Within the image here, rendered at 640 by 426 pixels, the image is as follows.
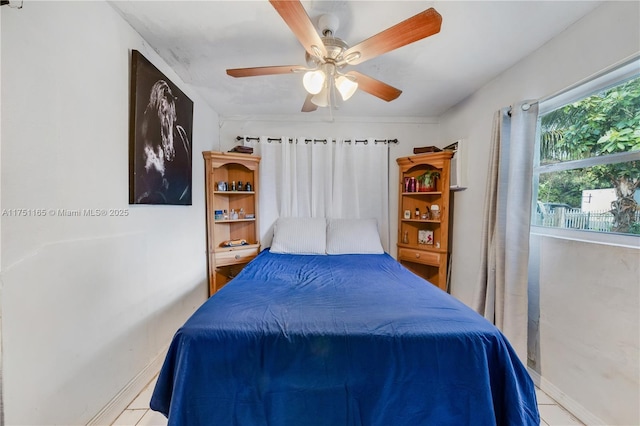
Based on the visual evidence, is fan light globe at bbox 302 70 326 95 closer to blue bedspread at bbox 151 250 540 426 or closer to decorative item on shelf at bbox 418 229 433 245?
blue bedspread at bbox 151 250 540 426

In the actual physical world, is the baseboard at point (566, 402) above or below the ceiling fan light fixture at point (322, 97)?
below

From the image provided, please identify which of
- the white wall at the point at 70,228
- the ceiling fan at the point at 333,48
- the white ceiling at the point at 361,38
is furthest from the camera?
the white ceiling at the point at 361,38

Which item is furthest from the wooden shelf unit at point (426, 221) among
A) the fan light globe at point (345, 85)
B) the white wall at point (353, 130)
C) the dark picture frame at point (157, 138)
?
the dark picture frame at point (157, 138)

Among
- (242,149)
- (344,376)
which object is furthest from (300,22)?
(242,149)

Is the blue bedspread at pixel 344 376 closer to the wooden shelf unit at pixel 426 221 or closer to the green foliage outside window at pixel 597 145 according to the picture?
the green foliage outside window at pixel 597 145

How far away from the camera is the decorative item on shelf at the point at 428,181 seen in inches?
101

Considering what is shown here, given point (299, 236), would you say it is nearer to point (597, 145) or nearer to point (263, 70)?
point (263, 70)

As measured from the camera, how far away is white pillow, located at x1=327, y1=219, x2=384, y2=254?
96.6 inches

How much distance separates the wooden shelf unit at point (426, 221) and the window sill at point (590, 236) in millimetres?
832

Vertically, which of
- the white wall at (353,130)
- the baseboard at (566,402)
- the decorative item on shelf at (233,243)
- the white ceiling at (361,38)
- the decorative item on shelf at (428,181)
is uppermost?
the white ceiling at (361,38)

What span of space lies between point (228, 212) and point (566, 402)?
3.15m

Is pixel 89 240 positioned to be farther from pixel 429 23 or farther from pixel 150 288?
pixel 429 23

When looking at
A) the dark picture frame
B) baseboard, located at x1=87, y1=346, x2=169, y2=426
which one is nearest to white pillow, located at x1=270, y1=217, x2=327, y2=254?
the dark picture frame

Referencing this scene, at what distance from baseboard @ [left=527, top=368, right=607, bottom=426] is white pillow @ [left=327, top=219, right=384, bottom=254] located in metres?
1.43
